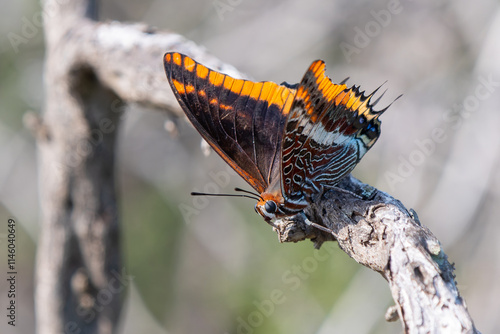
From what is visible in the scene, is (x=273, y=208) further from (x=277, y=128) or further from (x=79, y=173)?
(x=79, y=173)

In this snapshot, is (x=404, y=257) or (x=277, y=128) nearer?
(x=404, y=257)

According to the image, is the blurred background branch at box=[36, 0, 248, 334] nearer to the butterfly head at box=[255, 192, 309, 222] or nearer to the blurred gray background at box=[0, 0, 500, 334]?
the butterfly head at box=[255, 192, 309, 222]

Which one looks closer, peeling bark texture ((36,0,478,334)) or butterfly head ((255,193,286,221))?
butterfly head ((255,193,286,221))

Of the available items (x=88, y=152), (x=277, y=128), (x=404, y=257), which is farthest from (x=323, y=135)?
(x=88, y=152)

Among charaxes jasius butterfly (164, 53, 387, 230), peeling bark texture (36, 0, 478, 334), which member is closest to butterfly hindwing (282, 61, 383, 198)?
charaxes jasius butterfly (164, 53, 387, 230)

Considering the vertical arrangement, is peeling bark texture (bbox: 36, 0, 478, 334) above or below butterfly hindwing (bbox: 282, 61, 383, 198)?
below

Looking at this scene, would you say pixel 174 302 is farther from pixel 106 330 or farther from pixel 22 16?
pixel 22 16

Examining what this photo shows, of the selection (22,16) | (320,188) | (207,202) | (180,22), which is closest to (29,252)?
(207,202)
